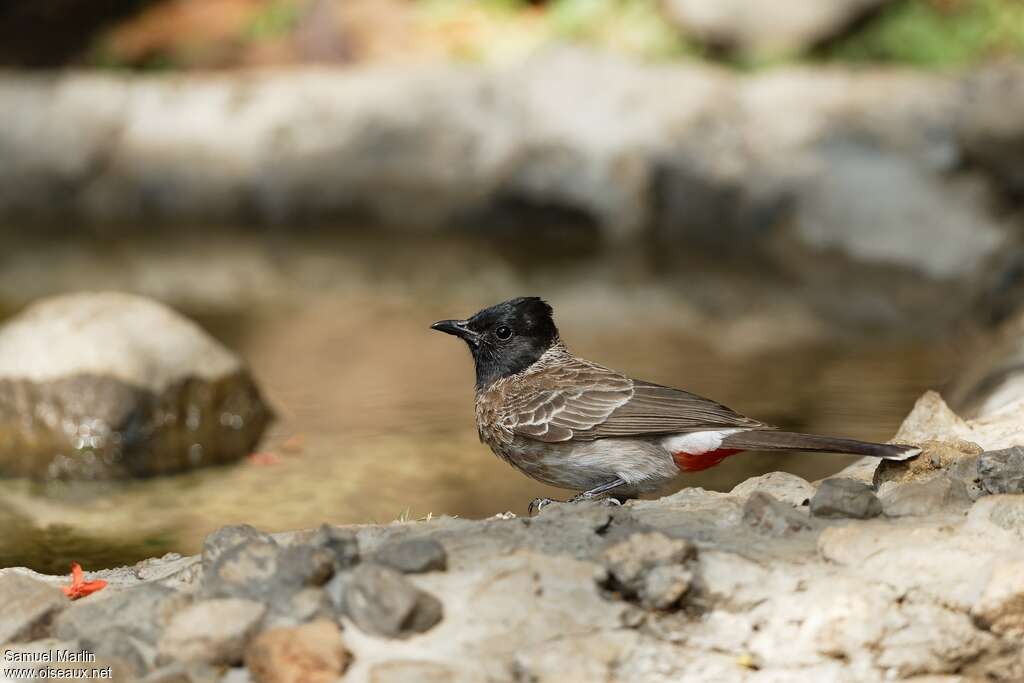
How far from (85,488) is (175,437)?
705 millimetres

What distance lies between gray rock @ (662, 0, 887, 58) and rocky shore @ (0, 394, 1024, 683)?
1119cm

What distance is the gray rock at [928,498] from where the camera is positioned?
12.6 ft

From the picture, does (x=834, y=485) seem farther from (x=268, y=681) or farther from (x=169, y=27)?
(x=169, y=27)

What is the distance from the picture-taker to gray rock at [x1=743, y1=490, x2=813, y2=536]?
3.77 meters

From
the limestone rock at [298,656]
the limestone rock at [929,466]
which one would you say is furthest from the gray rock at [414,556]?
the limestone rock at [929,466]

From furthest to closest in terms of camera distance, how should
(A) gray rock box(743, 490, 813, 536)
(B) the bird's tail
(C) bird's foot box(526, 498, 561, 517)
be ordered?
(C) bird's foot box(526, 498, 561, 517) < (B) the bird's tail < (A) gray rock box(743, 490, 813, 536)

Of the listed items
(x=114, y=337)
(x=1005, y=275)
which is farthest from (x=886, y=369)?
(x=114, y=337)

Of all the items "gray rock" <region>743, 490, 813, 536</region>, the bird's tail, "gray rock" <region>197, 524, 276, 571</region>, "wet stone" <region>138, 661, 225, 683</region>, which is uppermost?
the bird's tail

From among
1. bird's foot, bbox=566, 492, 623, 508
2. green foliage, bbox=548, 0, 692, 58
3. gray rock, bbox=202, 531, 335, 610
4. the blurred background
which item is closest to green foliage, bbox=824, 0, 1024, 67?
the blurred background

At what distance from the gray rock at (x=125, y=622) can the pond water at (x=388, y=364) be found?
1.80 metres

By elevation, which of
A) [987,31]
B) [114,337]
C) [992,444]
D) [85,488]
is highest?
[987,31]

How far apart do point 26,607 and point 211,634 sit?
59cm

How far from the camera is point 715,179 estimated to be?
12.3 meters

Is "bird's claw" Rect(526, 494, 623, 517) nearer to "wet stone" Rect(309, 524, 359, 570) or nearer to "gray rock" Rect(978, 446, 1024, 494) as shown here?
"wet stone" Rect(309, 524, 359, 570)
